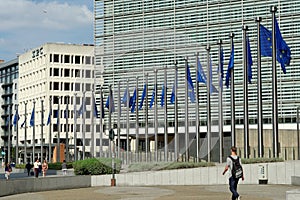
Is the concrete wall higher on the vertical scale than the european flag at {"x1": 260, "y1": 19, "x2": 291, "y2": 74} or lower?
lower

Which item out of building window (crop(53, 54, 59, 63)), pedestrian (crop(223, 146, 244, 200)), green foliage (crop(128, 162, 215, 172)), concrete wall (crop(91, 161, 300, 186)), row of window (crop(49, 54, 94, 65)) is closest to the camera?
pedestrian (crop(223, 146, 244, 200))

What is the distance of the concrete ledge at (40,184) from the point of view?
1256 inches

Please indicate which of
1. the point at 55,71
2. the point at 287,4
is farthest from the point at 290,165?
the point at 55,71

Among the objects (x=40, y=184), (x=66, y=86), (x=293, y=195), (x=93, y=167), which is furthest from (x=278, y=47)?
(x=66, y=86)

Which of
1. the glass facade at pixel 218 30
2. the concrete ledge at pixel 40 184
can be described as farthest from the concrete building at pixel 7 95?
the concrete ledge at pixel 40 184

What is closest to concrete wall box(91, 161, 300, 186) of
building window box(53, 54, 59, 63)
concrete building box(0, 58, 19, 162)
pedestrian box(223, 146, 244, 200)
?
pedestrian box(223, 146, 244, 200)

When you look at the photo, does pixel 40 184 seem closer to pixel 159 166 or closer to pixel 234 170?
pixel 159 166

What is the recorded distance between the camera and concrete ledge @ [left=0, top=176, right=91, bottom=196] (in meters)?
31.9

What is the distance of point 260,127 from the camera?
136 feet

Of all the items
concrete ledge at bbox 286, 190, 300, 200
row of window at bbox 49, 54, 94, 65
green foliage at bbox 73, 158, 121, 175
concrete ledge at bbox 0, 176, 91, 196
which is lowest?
concrete ledge at bbox 0, 176, 91, 196

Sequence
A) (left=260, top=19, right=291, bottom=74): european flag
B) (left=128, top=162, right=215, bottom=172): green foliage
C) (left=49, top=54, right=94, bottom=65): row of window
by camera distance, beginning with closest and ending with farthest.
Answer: (left=128, top=162, right=215, bottom=172): green foliage < (left=260, top=19, right=291, bottom=74): european flag < (left=49, top=54, right=94, bottom=65): row of window

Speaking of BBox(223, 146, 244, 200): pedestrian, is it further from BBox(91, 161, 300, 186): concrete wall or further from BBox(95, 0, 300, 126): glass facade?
BBox(95, 0, 300, 126): glass facade

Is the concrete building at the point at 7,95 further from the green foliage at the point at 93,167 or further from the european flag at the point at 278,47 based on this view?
the green foliage at the point at 93,167

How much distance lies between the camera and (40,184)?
34.7 metres
